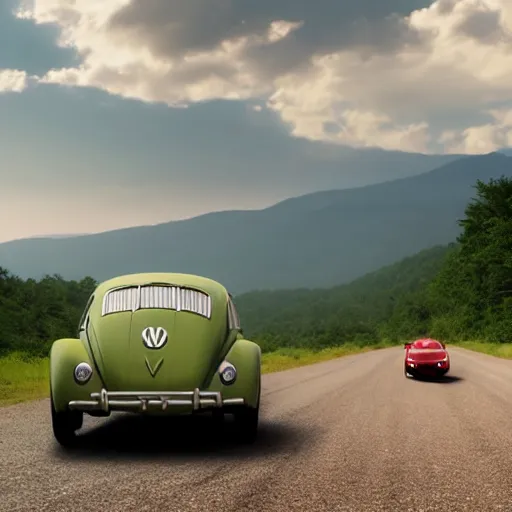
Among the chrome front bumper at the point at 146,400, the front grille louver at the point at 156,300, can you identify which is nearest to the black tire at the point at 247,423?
the chrome front bumper at the point at 146,400

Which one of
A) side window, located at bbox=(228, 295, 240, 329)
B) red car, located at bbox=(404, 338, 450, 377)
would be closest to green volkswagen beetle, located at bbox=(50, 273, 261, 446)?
side window, located at bbox=(228, 295, 240, 329)

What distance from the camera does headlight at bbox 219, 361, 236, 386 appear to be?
7.25 metres

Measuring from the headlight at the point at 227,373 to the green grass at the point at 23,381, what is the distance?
23.5 feet

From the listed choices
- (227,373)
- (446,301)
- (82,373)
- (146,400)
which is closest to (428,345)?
(227,373)

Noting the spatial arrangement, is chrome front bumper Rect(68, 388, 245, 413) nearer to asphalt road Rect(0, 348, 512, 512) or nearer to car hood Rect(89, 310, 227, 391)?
car hood Rect(89, 310, 227, 391)

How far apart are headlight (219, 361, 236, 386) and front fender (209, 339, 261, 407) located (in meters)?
0.04

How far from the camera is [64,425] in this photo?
292 inches

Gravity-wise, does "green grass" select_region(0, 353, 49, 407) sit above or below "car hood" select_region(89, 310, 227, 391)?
below

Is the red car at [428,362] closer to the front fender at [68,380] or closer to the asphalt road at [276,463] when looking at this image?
the asphalt road at [276,463]

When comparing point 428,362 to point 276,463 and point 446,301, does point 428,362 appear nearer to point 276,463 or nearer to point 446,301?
point 276,463

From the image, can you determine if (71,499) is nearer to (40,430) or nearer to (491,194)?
(40,430)

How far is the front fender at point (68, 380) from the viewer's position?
711 cm

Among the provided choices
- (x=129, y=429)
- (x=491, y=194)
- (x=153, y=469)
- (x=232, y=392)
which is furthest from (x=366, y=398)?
(x=491, y=194)

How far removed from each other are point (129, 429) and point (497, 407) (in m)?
7.56
